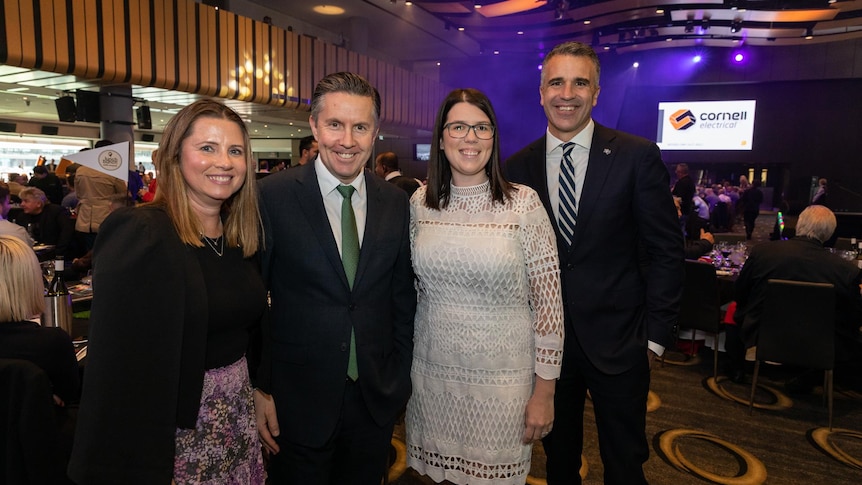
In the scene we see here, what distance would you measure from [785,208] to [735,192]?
2007 mm

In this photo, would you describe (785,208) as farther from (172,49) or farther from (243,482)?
(243,482)

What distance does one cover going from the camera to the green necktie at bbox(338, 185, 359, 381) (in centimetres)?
169

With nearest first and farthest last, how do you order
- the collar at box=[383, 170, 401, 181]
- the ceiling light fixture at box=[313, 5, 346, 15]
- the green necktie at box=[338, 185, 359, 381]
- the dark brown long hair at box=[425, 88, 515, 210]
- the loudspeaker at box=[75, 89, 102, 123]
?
the green necktie at box=[338, 185, 359, 381], the dark brown long hair at box=[425, 88, 515, 210], the collar at box=[383, 170, 401, 181], the loudspeaker at box=[75, 89, 102, 123], the ceiling light fixture at box=[313, 5, 346, 15]

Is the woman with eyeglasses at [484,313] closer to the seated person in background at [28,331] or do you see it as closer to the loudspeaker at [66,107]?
the seated person in background at [28,331]

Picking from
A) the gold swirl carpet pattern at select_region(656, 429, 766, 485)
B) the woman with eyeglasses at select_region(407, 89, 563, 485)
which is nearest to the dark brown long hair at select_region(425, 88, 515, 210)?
the woman with eyeglasses at select_region(407, 89, 563, 485)

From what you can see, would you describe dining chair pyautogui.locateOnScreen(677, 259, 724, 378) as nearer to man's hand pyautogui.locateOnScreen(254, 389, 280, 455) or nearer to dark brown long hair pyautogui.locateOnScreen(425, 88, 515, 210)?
dark brown long hair pyautogui.locateOnScreen(425, 88, 515, 210)

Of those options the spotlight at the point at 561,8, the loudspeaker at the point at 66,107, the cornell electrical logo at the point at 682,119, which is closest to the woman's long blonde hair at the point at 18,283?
the loudspeaker at the point at 66,107

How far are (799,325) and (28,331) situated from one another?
4.39 m

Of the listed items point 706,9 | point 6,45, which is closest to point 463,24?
point 706,9

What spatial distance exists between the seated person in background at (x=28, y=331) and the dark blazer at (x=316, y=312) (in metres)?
0.82

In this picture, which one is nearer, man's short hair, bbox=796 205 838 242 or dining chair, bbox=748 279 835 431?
dining chair, bbox=748 279 835 431

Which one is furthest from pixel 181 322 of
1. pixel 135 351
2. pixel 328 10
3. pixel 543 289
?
pixel 328 10

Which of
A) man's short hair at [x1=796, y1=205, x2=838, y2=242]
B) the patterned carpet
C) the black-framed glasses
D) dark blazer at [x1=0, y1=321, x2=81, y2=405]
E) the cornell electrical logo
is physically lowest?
the patterned carpet

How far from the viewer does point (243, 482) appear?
1.62 m
